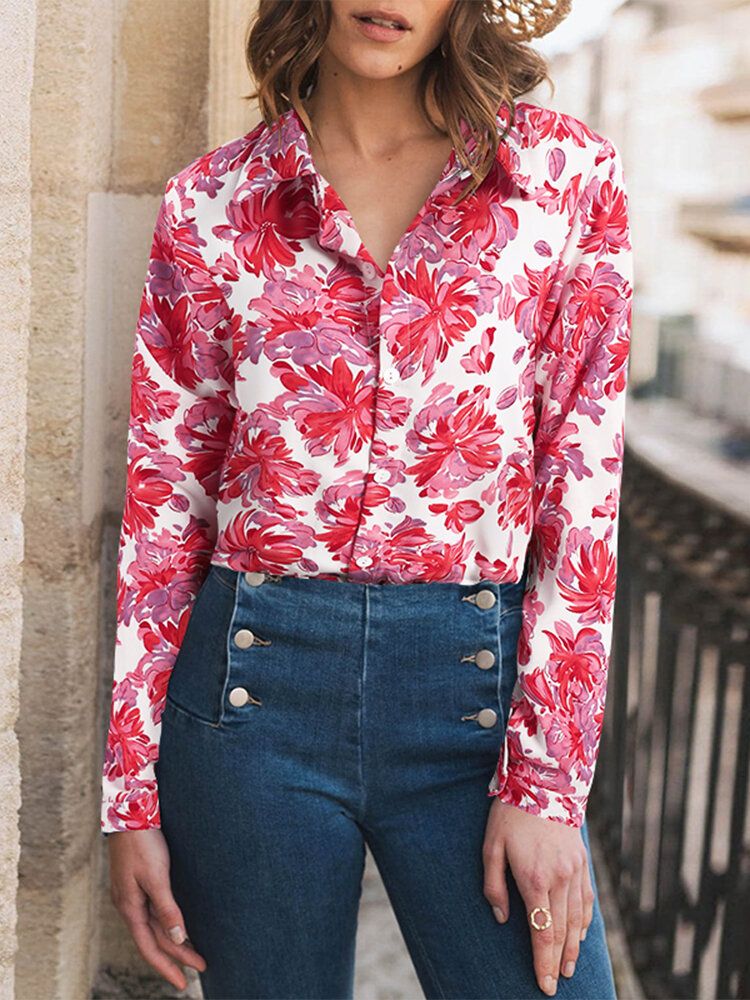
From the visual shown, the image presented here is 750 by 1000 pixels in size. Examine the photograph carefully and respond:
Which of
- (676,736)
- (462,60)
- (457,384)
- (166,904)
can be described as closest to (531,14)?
(462,60)

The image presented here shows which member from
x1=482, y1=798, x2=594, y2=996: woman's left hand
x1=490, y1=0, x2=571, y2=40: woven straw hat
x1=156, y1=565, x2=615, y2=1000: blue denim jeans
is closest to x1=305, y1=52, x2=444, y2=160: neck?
x1=490, y1=0, x2=571, y2=40: woven straw hat

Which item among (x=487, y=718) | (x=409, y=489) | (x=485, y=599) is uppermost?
(x=409, y=489)

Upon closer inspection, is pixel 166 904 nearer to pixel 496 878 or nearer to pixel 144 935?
pixel 144 935

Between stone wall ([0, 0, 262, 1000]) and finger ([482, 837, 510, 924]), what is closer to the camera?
finger ([482, 837, 510, 924])

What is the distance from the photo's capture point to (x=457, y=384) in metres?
1.24

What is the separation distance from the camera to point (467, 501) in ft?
4.14

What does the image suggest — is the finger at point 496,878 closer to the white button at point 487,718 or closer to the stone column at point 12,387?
the white button at point 487,718

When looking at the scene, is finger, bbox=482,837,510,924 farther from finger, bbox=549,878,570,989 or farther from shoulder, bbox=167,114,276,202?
shoulder, bbox=167,114,276,202

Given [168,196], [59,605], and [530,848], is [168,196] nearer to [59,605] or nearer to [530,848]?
[59,605]

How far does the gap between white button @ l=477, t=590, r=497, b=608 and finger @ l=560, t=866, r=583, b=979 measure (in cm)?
28

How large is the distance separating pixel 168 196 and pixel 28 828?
2.93 feet

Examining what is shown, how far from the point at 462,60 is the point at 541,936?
2.85 ft

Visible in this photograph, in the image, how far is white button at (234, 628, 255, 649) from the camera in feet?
4.21

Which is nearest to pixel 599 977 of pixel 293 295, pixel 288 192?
pixel 293 295
